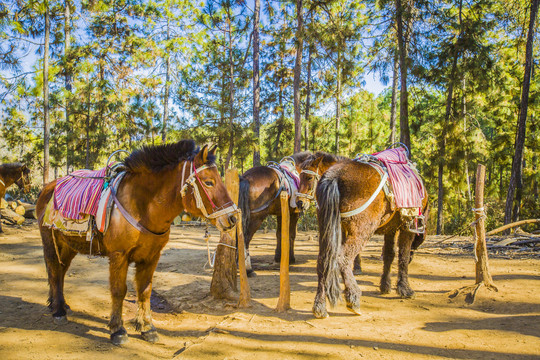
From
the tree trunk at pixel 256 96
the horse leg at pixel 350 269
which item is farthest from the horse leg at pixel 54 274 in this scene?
the tree trunk at pixel 256 96

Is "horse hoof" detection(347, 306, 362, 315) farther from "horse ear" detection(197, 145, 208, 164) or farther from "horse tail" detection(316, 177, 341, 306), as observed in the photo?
"horse ear" detection(197, 145, 208, 164)

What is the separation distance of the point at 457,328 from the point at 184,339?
3081 mm

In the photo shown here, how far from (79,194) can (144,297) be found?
136 centimetres

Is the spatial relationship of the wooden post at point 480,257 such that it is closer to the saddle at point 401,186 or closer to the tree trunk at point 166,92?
the saddle at point 401,186

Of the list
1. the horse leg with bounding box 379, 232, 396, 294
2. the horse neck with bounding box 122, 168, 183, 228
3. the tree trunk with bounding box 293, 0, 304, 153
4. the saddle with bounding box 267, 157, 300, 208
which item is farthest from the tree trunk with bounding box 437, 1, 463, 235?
the horse neck with bounding box 122, 168, 183, 228

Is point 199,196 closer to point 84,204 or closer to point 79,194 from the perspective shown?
point 84,204

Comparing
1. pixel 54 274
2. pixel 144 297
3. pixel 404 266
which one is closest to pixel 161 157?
pixel 144 297

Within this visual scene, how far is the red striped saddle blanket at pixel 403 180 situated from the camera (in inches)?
183

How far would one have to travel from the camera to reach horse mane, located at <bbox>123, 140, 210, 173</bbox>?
3490 mm

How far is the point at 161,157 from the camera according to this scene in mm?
3504

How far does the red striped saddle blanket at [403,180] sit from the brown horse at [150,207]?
8.42ft

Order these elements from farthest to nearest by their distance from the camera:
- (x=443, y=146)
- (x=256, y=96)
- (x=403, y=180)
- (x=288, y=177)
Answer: (x=256, y=96) < (x=443, y=146) < (x=288, y=177) < (x=403, y=180)

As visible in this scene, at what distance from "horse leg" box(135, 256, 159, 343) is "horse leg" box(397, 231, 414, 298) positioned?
11.6 feet


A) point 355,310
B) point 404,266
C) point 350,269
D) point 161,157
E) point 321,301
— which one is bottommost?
point 355,310
